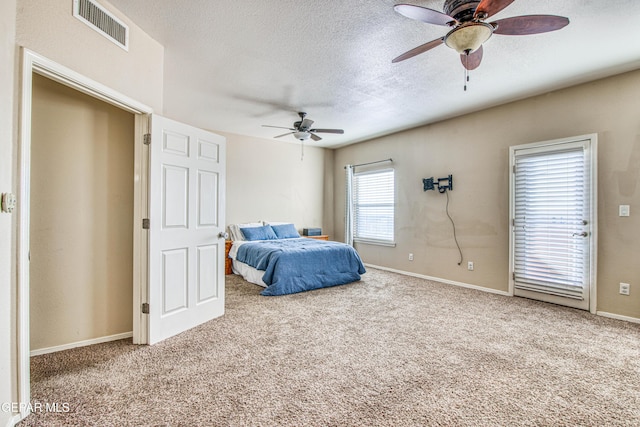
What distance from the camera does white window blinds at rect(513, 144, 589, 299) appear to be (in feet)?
11.6

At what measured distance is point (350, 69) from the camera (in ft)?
10.4

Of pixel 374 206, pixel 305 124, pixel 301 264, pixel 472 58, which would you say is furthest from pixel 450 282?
pixel 472 58

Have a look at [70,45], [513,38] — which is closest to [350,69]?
[513,38]

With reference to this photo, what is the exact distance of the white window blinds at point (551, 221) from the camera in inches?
139

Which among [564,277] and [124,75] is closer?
[124,75]

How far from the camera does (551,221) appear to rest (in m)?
3.74

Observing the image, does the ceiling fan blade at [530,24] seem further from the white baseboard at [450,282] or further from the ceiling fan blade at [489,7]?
the white baseboard at [450,282]

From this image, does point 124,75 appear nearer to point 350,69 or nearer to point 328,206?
point 350,69

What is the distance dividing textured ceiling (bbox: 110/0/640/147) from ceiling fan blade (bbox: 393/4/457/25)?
0.34 meters

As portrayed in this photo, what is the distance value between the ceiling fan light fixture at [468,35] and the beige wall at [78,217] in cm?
274

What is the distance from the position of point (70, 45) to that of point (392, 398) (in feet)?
9.88

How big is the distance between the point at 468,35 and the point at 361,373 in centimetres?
243

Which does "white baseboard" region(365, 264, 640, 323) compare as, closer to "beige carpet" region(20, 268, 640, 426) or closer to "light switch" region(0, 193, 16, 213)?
"beige carpet" region(20, 268, 640, 426)

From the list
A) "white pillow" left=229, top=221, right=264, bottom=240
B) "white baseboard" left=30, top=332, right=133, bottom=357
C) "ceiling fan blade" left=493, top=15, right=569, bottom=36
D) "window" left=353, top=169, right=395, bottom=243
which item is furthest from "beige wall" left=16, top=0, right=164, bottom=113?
"window" left=353, top=169, right=395, bottom=243
